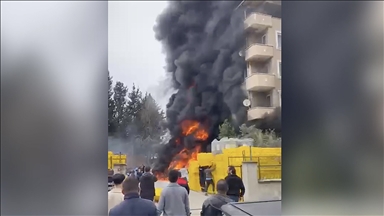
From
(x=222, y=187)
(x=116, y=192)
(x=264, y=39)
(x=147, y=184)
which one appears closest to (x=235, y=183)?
(x=222, y=187)

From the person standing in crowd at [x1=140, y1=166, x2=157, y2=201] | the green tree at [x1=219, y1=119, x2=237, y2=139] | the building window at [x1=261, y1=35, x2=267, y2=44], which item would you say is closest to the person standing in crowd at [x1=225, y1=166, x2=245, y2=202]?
the green tree at [x1=219, y1=119, x2=237, y2=139]

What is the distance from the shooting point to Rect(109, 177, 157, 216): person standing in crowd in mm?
1127

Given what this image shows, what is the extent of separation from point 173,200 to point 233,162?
0.80ft

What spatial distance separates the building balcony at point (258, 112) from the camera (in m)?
1.23

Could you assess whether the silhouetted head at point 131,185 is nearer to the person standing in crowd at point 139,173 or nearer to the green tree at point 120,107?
the person standing in crowd at point 139,173

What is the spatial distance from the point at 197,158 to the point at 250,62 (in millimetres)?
391

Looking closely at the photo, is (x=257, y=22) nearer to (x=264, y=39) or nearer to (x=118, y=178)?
(x=264, y=39)

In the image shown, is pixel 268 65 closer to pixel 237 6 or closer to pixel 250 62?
pixel 250 62

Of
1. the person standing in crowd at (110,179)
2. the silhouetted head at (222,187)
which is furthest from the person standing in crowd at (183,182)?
the person standing in crowd at (110,179)

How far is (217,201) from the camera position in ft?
4.01

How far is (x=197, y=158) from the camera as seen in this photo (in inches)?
48.0

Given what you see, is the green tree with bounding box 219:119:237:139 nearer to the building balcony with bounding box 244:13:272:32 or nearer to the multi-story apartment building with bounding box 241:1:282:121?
the multi-story apartment building with bounding box 241:1:282:121

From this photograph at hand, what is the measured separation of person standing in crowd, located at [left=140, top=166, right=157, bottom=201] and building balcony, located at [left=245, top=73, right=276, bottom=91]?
46 cm

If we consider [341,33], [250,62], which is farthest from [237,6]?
[341,33]
